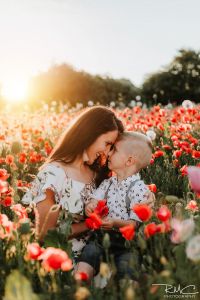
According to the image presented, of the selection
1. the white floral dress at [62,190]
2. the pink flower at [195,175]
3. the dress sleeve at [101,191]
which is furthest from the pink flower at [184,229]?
the dress sleeve at [101,191]

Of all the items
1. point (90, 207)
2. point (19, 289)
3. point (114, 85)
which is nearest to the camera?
point (19, 289)

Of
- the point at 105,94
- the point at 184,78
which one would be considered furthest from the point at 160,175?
the point at 184,78

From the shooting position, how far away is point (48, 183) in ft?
10.9

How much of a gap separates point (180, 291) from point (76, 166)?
1479mm

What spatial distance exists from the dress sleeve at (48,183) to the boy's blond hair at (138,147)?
1.62 ft

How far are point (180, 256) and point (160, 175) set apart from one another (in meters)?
2.73

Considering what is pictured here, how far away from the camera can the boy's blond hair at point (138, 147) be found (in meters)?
3.47

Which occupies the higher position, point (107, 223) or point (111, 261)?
point (107, 223)

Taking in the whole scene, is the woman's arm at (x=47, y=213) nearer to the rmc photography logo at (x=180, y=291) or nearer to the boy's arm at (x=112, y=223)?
the boy's arm at (x=112, y=223)

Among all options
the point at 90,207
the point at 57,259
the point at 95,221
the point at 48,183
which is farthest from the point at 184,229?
Answer: the point at 48,183

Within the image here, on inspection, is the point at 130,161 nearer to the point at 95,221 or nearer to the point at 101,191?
the point at 101,191

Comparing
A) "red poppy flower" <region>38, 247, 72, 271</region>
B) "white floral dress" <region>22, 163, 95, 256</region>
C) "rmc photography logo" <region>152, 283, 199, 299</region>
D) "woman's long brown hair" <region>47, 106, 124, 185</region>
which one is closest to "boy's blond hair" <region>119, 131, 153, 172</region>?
"woman's long brown hair" <region>47, 106, 124, 185</region>

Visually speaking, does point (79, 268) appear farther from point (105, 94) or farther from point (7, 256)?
point (105, 94)

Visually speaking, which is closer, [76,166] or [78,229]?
[78,229]
